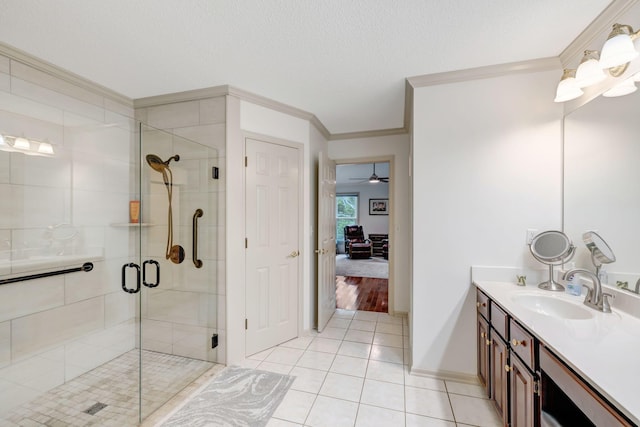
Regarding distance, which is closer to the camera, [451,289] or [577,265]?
[577,265]

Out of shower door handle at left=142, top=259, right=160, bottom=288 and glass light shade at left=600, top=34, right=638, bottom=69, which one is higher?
glass light shade at left=600, top=34, right=638, bottom=69

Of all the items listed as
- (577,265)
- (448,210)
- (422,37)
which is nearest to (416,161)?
(448,210)

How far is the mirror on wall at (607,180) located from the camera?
4.52ft

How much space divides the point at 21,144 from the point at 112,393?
1.86 meters

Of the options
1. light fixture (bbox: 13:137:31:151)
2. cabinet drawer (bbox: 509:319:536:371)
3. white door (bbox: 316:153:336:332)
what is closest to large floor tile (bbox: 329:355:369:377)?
white door (bbox: 316:153:336:332)

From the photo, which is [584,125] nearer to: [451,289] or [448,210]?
[448,210]

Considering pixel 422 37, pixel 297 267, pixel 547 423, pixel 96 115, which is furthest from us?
pixel 297 267

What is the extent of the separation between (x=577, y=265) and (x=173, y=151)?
3206 mm

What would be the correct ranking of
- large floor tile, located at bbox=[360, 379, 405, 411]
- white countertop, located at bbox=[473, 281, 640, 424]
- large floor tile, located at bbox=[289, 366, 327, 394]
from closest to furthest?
white countertop, located at bbox=[473, 281, 640, 424] → large floor tile, located at bbox=[360, 379, 405, 411] → large floor tile, located at bbox=[289, 366, 327, 394]

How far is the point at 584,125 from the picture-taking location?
1731mm

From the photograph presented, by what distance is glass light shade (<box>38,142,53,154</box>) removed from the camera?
195 centimetres

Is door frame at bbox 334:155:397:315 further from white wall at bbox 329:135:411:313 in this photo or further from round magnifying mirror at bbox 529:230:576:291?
round magnifying mirror at bbox 529:230:576:291

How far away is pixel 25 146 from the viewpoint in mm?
1867

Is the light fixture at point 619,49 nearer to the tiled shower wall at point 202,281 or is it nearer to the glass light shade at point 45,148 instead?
the tiled shower wall at point 202,281
